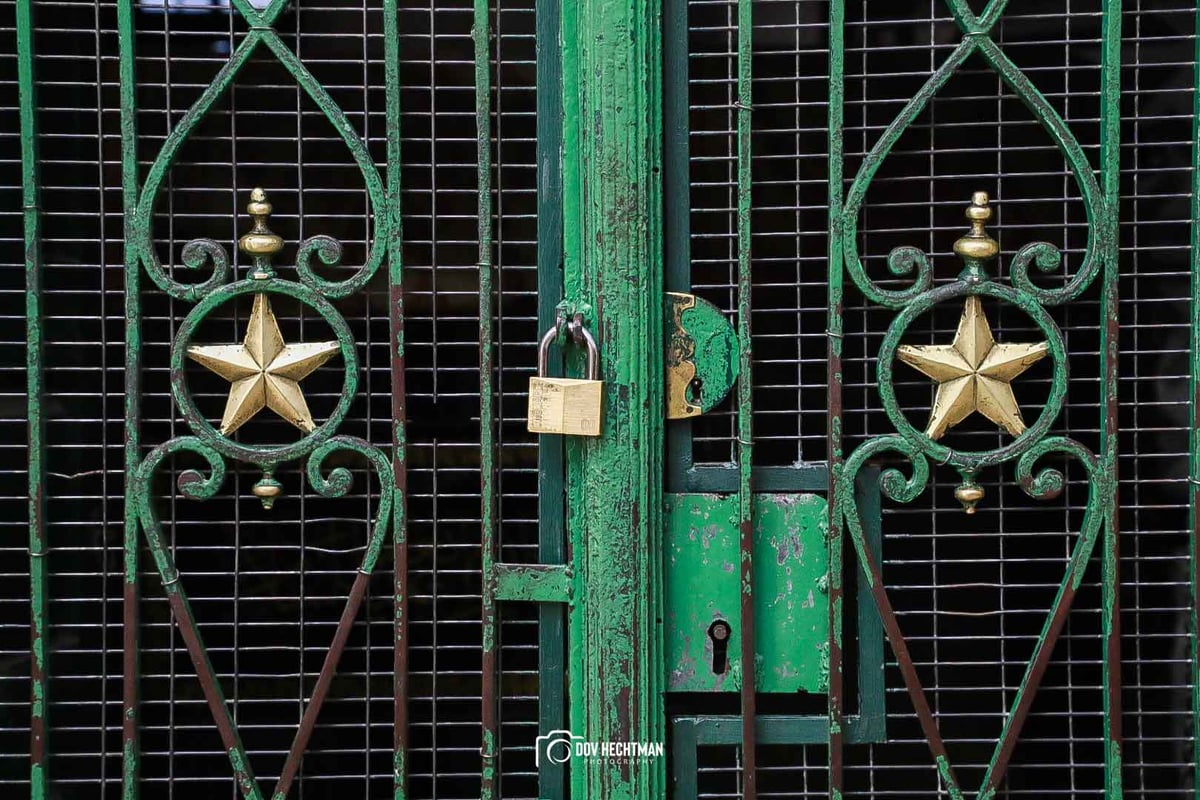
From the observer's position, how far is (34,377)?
1.97m

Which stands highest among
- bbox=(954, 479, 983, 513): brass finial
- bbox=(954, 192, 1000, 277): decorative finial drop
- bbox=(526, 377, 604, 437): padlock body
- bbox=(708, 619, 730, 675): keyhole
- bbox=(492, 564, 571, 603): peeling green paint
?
bbox=(954, 192, 1000, 277): decorative finial drop

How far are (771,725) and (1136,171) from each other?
1.10 metres

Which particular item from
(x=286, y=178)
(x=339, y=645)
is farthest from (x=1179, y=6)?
(x=339, y=645)

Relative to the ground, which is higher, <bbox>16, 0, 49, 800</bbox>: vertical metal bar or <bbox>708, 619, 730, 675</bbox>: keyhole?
<bbox>16, 0, 49, 800</bbox>: vertical metal bar

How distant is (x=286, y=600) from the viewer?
2.02 meters

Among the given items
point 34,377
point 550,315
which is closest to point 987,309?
point 550,315

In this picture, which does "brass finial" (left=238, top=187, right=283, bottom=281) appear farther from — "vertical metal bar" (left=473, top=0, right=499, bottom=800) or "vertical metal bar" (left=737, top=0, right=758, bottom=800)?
"vertical metal bar" (left=737, top=0, right=758, bottom=800)

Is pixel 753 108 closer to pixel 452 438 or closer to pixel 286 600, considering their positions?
pixel 452 438

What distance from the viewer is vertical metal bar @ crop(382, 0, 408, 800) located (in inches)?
77.6

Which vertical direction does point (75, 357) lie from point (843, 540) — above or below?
above

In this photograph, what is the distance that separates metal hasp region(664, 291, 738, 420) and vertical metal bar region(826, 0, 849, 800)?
6.5 inches

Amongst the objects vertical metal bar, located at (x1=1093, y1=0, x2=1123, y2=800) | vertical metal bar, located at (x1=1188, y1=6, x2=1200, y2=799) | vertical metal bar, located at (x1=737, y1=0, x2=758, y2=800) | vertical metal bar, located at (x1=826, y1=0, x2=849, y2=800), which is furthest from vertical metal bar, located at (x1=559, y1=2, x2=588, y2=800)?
vertical metal bar, located at (x1=1188, y1=6, x2=1200, y2=799)

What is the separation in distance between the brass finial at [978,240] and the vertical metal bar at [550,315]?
0.66 meters

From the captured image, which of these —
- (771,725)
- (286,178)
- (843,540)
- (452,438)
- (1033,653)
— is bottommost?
(771,725)
